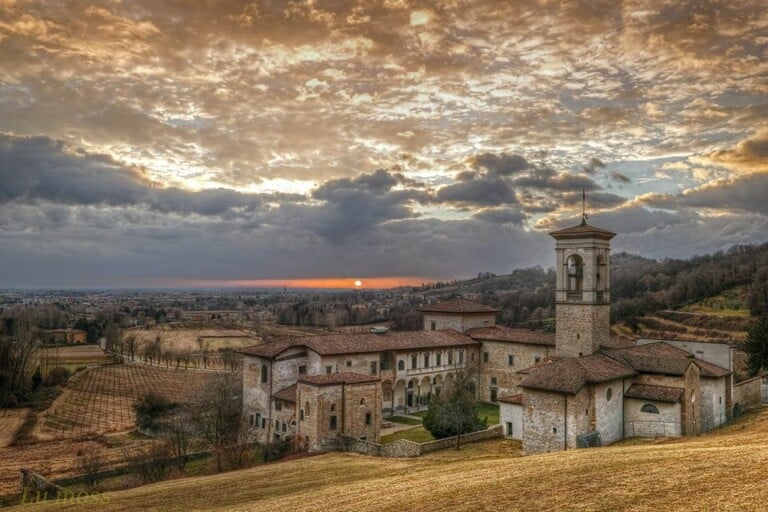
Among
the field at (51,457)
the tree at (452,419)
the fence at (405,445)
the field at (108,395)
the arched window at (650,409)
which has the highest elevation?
the arched window at (650,409)

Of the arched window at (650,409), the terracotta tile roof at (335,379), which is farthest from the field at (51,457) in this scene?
the arched window at (650,409)

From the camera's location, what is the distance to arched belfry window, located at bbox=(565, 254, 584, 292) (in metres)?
36.2

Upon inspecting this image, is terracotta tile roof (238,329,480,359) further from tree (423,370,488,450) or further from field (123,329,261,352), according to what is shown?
field (123,329,261,352)

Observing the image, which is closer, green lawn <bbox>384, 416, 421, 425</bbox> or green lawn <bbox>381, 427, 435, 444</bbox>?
green lawn <bbox>381, 427, 435, 444</bbox>

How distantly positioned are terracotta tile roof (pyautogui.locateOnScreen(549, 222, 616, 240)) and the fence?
496 inches

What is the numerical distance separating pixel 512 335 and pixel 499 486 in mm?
35766

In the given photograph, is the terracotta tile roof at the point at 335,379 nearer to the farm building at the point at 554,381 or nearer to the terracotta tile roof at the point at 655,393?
the farm building at the point at 554,381

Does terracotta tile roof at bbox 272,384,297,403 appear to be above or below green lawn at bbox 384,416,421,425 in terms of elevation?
above

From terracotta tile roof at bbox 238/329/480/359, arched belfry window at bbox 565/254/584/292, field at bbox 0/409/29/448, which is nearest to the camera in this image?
arched belfry window at bbox 565/254/584/292

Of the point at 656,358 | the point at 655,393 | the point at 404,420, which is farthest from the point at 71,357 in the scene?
the point at 655,393

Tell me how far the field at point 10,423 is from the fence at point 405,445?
111ft

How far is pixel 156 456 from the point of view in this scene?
3475 cm

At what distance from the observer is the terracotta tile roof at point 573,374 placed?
28688 millimetres

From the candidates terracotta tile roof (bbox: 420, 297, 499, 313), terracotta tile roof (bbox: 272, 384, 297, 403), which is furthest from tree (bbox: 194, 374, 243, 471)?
terracotta tile roof (bbox: 420, 297, 499, 313)
